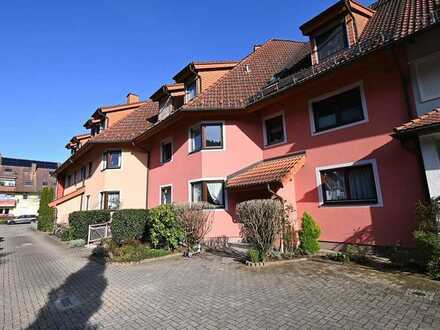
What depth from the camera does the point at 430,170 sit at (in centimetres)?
761

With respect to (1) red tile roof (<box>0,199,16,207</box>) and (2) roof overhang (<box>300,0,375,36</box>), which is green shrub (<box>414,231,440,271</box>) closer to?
(2) roof overhang (<box>300,0,375,36</box>)

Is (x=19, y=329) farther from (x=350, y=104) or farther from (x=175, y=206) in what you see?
(x=350, y=104)

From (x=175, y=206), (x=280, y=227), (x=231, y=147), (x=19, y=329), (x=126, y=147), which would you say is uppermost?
(x=126, y=147)

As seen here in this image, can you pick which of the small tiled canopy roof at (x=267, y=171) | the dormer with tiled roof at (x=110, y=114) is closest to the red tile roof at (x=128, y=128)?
the dormer with tiled roof at (x=110, y=114)

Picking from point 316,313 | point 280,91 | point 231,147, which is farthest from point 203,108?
point 316,313

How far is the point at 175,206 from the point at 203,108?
5.11 m

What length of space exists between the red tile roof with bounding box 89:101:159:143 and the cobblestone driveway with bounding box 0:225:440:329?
36.5ft

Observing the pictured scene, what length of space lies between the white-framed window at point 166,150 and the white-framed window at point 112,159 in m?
3.66

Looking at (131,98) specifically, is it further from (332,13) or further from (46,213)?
(332,13)

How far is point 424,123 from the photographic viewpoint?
734cm

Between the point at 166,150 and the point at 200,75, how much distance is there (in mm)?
5263

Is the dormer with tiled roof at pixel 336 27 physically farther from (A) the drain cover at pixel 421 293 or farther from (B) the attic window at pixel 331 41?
(A) the drain cover at pixel 421 293

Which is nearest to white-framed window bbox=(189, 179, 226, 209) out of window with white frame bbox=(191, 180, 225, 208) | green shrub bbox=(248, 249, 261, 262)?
window with white frame bbox=(191, 180, 225, 208)

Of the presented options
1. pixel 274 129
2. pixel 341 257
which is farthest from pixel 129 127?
pixel 341 257
